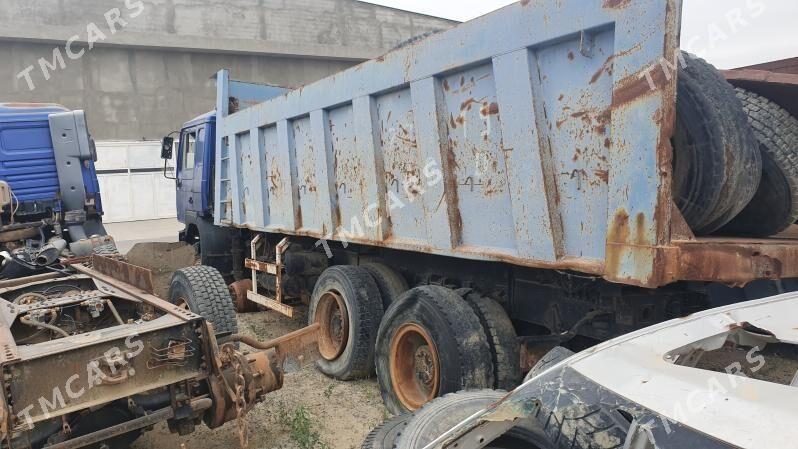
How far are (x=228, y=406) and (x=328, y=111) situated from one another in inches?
98.8

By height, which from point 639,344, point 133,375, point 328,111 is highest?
point 328,111

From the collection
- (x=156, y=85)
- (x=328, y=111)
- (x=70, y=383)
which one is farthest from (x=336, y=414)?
(x=156, y=85)

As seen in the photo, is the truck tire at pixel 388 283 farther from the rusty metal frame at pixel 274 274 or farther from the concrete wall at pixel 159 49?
the concrete wall at pixel 159 49

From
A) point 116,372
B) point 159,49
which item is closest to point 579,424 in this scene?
point 116,372

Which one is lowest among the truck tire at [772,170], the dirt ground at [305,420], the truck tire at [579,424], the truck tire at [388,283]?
the dirt ground at [305,420]

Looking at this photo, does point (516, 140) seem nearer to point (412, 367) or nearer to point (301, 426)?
point (412, 367)

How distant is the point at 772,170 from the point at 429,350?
2.16 m

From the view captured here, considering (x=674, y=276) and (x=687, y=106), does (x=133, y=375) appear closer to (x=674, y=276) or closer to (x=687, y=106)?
(x=674, y=276)

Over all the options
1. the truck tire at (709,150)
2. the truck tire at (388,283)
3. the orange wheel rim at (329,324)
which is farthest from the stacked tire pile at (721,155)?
the orange wheel rim at (329,324)

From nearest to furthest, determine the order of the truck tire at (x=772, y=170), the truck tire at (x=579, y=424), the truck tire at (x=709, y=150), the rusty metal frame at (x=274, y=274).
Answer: the truck tire at (x=579, y=424) < the truck tire at (x=709, y=150) < the truck tire at (x=772, y=170) < the rusty metal frame at (x=274, y=274)

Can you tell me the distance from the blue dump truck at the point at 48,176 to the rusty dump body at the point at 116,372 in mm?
2869

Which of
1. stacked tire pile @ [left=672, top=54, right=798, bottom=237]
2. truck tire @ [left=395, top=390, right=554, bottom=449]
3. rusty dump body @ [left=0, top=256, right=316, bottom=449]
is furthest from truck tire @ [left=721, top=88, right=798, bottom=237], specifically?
rusty dump body @ [left=0, top=256, right=316, bottom=449]

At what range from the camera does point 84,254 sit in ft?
18.9

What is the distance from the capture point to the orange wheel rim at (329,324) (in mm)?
4641
